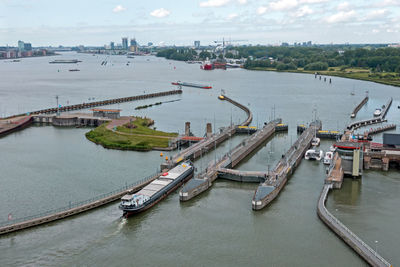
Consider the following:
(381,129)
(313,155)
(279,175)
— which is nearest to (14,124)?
(279,175)

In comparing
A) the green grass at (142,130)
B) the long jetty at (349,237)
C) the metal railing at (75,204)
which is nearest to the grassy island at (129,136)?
the green grass at (142,130)

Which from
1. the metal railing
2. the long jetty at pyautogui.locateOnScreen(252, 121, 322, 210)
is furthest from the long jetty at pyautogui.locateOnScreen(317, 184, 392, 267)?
the metal railing

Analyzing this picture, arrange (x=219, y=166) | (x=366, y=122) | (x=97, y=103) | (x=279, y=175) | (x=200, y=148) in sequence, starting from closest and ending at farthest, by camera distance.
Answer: (x=279, y=175) < (x=219, y=166) < (x=200, y=148) < (x=366, y=122) < (x=97, y=103)

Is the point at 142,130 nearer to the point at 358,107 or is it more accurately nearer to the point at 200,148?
the point at 200,148

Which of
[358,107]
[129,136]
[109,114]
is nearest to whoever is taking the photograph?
[129,136]

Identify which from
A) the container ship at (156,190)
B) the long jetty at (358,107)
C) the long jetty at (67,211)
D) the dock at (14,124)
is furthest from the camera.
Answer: the long jetty at (358,107)

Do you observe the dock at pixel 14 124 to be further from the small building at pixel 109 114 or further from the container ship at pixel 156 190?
the container ship at pixel 156 190
